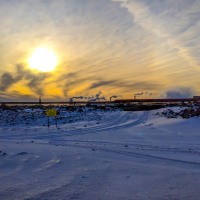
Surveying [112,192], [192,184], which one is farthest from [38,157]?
[192,184]

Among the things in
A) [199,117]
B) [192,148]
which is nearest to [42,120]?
[199,117]

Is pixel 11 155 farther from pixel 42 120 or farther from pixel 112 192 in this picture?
pixel 42 120

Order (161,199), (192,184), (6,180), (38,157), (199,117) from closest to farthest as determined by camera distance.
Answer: (161,199), (192,184), (6,180), (38,157), (199,117)

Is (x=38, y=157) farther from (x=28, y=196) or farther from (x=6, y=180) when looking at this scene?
(x=28, y=196)

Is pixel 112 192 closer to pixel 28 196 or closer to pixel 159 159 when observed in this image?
pixel 28 196

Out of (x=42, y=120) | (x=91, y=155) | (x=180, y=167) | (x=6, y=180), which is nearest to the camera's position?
(x=6, y=180)

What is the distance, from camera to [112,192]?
486 cm

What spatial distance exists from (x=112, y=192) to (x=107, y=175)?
1.07 m

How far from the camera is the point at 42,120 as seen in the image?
2592cm

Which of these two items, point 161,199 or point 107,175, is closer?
point 161,199

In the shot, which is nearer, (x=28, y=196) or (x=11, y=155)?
(x=28, y=196)

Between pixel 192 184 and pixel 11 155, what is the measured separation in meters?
4.64

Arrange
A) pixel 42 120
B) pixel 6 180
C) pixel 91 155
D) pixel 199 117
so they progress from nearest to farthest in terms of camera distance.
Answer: pixel 6 180
pixel 91 155
pixel 199 117
pixel 42 120

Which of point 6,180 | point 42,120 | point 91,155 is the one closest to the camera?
point 6,180
